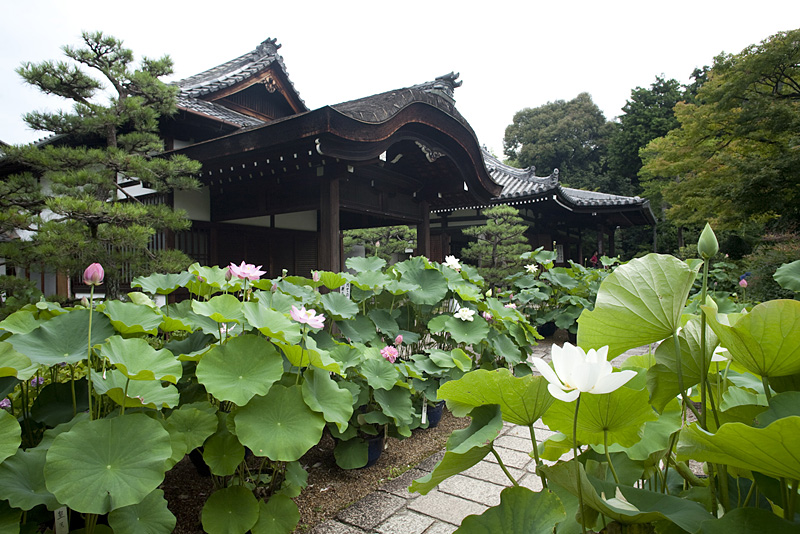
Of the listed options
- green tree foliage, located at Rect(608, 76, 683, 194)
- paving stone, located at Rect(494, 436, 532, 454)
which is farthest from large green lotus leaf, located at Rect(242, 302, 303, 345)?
green tree foliage, located at Rect(608, 76, 683, 194)

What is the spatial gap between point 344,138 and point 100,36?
260 centimetres

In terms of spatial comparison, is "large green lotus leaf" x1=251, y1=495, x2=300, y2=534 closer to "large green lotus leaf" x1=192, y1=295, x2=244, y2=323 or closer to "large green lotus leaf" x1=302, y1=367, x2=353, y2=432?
"large green lotus leaf" x1=302, y1=367, x2=353, y2=432

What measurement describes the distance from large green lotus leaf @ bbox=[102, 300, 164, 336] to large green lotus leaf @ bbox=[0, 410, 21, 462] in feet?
1.39

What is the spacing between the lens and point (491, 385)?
28.4 inches

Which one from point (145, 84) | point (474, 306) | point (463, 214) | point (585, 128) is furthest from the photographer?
point (585, 128)

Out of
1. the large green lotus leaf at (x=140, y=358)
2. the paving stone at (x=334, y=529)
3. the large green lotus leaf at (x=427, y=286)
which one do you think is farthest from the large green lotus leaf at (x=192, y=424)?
the large green lotus leaf at (x=427, y=286)

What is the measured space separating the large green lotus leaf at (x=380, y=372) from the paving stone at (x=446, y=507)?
1.68ft

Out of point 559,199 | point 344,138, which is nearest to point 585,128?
point 559,199

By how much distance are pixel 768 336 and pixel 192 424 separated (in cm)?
152

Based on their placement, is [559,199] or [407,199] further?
[559,199]

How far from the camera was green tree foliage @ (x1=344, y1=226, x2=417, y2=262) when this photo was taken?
10578 mm

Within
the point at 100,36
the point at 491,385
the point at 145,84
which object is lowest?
the point at 491,385

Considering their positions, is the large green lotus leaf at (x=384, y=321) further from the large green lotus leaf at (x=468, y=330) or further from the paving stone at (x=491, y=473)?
the paving stone at (x=491, y=473)

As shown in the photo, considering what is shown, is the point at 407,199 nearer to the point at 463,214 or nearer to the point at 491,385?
the point at 463,214
